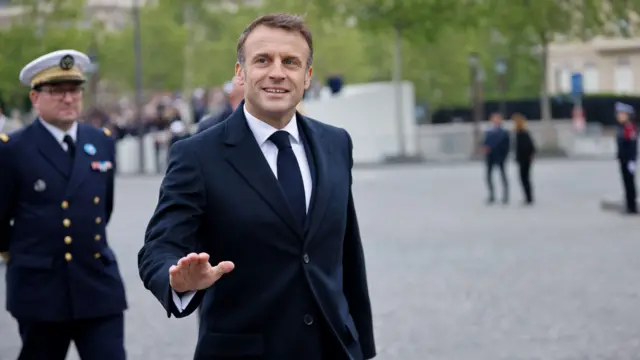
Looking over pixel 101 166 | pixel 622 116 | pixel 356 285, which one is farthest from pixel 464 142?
pixel 356 285

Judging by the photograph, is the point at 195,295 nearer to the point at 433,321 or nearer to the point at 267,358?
the point at 267,358

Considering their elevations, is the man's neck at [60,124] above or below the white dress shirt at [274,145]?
below

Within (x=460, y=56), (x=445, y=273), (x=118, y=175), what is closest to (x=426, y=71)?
(x=460, y=56)

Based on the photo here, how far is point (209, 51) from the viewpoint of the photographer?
8862cm

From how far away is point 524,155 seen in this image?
89.7ft

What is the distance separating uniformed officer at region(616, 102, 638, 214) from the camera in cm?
2261

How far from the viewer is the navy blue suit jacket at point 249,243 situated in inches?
171

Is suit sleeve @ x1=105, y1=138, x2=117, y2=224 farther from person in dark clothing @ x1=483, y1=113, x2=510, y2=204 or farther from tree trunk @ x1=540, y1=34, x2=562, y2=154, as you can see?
tree trunk @ x1=540, y1=34, x2=562, y2=154

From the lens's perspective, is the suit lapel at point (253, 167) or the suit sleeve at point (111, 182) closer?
the suit lapel at point (253, 167)

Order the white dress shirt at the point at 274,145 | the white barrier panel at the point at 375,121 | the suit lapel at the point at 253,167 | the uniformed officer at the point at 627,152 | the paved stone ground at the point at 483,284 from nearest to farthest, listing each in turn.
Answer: the suit lapel at the point at 253,167, the white dress shirt at the point at 274,145, the paved stone ground at the point at 483,284, the uniformed officer at the point at 627,152, the white barrier panel at the point at 375,121

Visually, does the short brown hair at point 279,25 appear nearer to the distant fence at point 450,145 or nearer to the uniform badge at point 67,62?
the uniform badge at point 67,62

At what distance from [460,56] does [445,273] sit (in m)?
58.0

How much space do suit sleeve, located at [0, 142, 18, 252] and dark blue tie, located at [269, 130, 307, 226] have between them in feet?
8.51

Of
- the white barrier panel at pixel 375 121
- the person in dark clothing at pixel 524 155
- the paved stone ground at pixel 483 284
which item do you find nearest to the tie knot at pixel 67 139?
the paved stone ground at pixel 483 284
